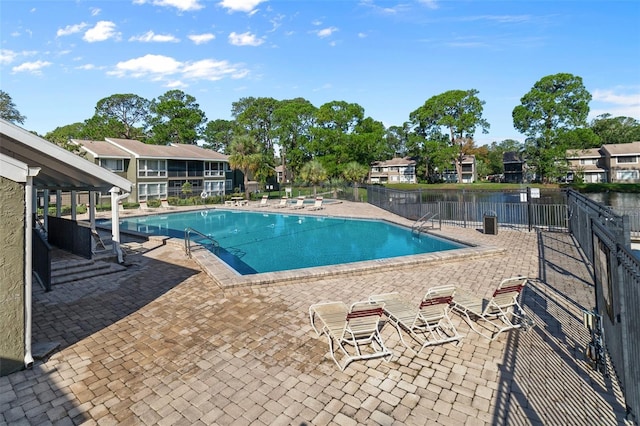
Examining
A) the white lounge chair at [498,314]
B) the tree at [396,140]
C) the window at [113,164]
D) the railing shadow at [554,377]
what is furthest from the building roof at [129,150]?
the tree at [396,140]

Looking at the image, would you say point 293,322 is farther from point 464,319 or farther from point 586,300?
point 586,300

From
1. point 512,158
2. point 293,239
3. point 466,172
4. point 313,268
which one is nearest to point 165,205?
point 293,239

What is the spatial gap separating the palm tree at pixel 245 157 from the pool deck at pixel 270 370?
27.9 meters

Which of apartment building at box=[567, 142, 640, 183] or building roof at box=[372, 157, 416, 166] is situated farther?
building roof at box=[372, 157, 416, 166]

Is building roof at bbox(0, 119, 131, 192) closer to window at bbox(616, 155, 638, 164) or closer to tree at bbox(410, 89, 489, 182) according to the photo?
tree at bbox(410, 89, 489, 182)

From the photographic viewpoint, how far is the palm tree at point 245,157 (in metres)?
34.8

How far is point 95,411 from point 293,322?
123 inches

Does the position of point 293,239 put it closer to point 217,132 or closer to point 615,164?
point 217,132

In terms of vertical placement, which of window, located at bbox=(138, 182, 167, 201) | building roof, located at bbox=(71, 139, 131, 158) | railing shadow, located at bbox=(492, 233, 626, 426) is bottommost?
railing shadow, located at bbox=(492, 233, 626, 426)

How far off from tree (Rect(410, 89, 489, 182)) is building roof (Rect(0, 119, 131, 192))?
170ft

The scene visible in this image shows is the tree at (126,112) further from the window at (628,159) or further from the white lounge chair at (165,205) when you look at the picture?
the window at (628,159)

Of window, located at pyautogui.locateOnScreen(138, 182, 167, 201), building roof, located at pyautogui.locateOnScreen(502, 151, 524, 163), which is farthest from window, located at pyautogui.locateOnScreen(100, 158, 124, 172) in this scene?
building roof, located at pyautogui.locateOnScreen(502, 151, 524, 163)

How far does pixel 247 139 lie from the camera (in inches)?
1409

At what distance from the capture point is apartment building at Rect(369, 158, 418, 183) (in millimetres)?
70562
